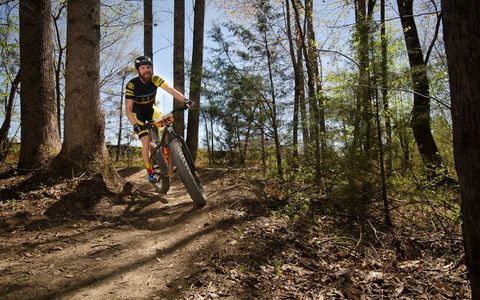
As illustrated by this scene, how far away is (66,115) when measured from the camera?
6258 millimetres

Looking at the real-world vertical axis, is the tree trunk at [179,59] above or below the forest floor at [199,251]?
above

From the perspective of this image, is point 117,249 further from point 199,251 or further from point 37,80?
point 37,80

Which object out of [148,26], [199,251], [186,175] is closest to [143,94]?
[186,175]

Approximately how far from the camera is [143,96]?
6309 mm

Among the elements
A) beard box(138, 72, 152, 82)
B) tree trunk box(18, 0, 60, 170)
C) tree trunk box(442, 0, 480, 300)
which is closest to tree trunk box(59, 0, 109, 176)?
beard box(138, 72, 152, 82)

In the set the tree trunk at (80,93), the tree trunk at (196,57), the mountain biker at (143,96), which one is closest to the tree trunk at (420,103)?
the mountain biker at (143,96)

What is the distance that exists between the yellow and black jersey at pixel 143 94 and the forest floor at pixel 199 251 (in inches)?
52.4

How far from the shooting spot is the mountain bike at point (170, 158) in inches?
222

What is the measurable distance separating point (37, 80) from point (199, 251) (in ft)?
18.2

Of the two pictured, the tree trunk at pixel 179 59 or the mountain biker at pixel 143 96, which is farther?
the tree trunk at pixel 179 59

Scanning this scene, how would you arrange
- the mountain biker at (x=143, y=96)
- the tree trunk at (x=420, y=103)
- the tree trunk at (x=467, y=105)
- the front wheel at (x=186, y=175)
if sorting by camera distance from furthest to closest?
the tree trunk at (x=420, y=103)
the mountain biker at (x=143, y=96)
the front wheel at (x=186, y=175)
the tree trunk at (x=467, y=105)

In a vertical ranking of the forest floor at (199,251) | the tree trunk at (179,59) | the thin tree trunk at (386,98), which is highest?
the tree trunk at (179,59)

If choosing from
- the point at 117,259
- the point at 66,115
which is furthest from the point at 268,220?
the point at 66,115

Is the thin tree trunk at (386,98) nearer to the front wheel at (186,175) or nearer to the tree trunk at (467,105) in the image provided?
the tree trunk at (467,105)
